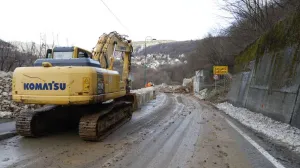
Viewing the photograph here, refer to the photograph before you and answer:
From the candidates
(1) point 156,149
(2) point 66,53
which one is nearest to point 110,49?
(2) point 66,53

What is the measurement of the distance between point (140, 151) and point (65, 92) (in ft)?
8.34

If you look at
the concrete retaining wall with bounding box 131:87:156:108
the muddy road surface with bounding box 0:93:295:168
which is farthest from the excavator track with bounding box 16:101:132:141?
the concrete retaining wall with bounding box 131:87:156:108

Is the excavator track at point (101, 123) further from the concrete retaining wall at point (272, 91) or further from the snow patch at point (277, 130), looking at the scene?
the concrete retaining wall at point (272, 91)

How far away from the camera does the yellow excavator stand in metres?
7.95

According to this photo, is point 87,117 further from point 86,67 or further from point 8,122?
point 8,122

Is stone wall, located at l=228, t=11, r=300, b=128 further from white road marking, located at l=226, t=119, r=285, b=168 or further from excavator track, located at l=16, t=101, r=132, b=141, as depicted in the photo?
excavator track, located at l=16, t=101, r=132, b=141

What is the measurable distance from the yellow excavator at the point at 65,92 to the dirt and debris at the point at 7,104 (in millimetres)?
2893

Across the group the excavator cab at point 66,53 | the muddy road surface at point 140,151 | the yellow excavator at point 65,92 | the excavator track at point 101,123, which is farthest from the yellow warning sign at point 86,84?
the excavator cab at point 66,53

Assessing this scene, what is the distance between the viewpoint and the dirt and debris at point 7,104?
11.8 metres

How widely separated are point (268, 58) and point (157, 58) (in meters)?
95.1

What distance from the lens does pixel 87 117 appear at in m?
8.49

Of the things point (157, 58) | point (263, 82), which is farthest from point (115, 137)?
point (157, 58)

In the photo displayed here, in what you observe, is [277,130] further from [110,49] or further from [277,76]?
[110,49]

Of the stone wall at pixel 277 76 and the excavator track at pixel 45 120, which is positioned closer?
the excavator track at pixel 45 120
